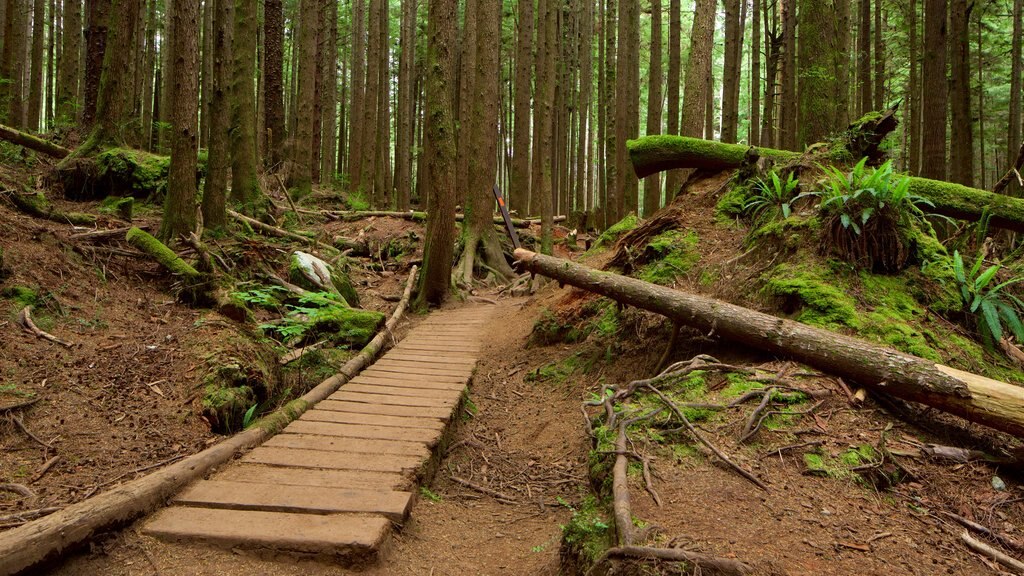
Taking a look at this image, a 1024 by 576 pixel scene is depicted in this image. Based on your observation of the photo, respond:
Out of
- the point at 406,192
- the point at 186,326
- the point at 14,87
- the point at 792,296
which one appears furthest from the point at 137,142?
the point at 792,296

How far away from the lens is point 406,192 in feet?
66.6

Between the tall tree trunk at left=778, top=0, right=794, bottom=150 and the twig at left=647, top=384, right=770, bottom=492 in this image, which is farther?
the tall tree trunk at left=778, top=0, right=794, bottom=150

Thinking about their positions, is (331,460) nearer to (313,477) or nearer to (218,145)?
(313,477)

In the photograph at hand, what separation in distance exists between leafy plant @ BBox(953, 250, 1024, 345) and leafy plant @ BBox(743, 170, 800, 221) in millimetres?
1488

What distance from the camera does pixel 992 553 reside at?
2.32 m

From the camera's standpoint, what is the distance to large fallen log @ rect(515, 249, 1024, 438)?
117 inches

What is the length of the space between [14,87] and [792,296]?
683 inches

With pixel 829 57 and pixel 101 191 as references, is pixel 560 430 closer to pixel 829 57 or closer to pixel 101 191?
pixel 829 57

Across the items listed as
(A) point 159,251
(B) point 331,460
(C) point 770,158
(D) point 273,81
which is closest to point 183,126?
(A) point 159,251

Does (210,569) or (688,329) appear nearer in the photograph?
(210,569)

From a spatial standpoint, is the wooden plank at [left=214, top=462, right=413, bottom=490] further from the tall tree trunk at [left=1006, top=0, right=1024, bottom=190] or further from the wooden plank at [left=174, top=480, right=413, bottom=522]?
the tall tree trunk at [left=1006, top=0, right=1024, bottom=190]

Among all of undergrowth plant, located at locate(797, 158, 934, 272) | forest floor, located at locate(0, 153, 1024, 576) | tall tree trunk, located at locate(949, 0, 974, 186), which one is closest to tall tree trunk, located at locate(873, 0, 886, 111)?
tall tree trunk, located at locate(949, 0, 974, 186)

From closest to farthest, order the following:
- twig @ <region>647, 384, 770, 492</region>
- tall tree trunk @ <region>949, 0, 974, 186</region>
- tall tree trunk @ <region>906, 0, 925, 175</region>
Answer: twig @ <region>647, 384, 770, 492</region>, tall tree trunk @ <region>949, 0, 974, 186</region>, tall tree trunk @ <region>906, 0, 925, 175</region>

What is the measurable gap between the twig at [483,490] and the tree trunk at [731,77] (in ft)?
42.5
